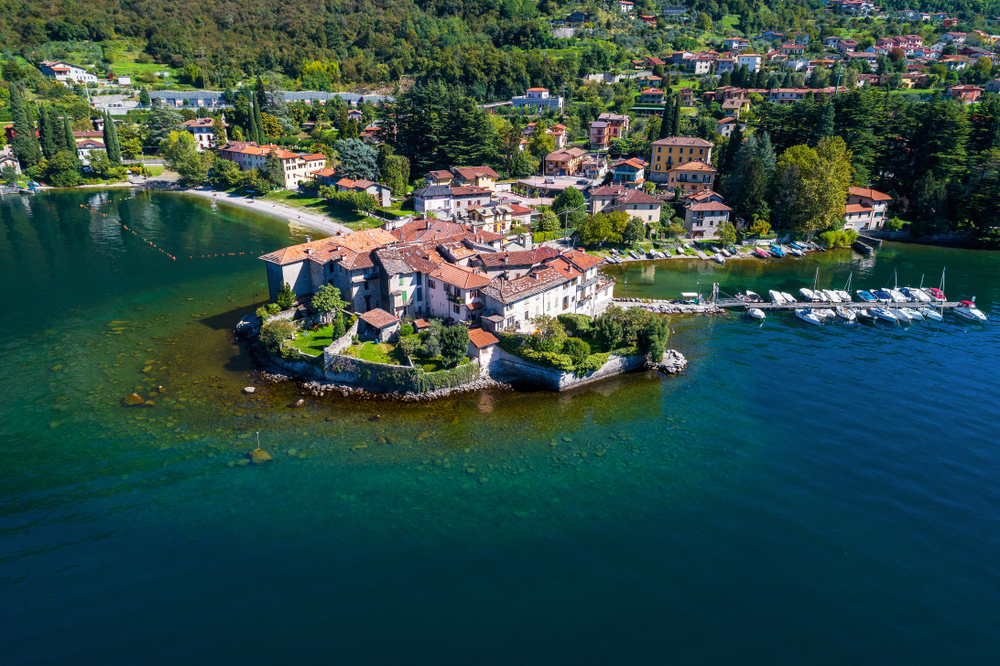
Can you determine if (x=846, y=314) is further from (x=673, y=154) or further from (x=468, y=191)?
(x=468, y=191)

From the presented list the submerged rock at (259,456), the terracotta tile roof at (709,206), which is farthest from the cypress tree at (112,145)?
the terracotta tile roof at (709,206)

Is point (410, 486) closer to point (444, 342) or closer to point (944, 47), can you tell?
point (444, 342)

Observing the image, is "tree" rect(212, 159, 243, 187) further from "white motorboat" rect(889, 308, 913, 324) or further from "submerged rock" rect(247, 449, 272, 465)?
"white motorboat" rect(889, 308, 913, 324)

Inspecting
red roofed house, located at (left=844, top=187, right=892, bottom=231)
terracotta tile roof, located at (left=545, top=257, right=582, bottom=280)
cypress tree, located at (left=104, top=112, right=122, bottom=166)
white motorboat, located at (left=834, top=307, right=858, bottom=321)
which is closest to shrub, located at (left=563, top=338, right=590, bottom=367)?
terracotta tile roof, located at (left=545, top=257, right=582, bottom=280)

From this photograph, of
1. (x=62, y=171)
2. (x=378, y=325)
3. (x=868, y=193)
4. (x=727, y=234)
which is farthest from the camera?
(x=62, y=171)

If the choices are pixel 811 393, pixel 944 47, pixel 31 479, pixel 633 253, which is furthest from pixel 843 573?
pixel 944 47

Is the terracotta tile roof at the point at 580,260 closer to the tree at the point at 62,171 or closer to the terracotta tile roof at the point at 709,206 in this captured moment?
the terracotta tile roof at the point at 709,206

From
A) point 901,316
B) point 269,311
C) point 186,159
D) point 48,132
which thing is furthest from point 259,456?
point 48,132

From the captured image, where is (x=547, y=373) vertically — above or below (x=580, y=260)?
below
